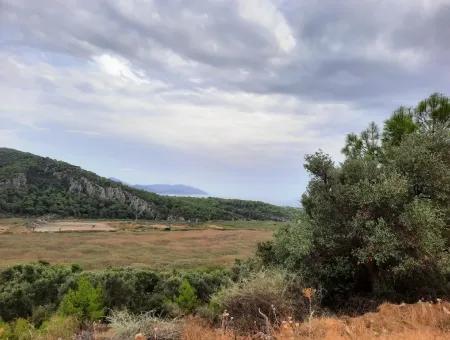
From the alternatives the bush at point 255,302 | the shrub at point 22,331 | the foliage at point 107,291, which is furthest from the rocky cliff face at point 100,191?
the bush at point 255,302

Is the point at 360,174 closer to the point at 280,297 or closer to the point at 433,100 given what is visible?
the point at 280,297

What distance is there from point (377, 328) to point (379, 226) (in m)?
4.45

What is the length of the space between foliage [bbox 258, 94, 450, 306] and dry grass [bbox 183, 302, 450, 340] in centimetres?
268

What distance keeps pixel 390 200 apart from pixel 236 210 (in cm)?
14568

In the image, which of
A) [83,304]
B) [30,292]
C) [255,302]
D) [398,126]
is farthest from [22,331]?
[398,126]

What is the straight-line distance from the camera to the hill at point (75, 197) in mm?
119875

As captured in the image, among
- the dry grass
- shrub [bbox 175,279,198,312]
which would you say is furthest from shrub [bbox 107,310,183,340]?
shrub [bbox 175,279,198,312]

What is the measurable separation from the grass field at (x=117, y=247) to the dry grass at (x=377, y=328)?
111 ft

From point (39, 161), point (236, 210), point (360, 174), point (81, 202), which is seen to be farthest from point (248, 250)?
point (39, 161)

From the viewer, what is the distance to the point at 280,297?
1108 cm

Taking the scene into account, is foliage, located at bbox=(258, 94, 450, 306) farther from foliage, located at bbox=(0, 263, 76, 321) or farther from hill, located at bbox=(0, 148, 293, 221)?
hill, located at bbox=(0, 148, 293, 221)

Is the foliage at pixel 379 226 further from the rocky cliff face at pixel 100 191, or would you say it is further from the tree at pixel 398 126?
the rocky cliff face at pixel 100 191

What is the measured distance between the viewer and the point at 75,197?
129000 millimetres

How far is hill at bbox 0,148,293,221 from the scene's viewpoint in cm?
11988
